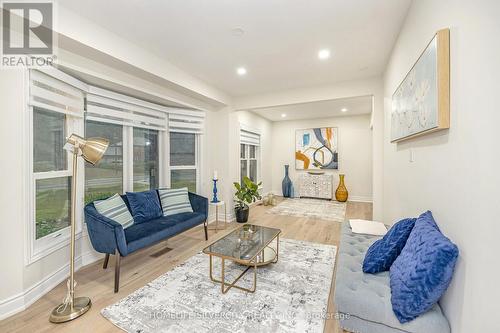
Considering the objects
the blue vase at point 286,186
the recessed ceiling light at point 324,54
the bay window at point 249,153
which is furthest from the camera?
the blue vase at point 286,186

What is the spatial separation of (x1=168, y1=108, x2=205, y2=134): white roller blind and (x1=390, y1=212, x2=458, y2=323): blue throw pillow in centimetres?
368

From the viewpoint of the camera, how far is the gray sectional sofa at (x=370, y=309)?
1.20 metres

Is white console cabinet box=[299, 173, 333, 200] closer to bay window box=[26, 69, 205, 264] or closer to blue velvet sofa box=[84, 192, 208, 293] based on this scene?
bay window box=[26, 69, 205, 264]

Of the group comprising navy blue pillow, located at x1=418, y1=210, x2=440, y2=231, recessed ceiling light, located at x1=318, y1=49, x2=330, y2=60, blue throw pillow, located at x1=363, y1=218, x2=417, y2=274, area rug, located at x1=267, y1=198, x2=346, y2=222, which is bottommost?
area rug, located at x1=267, y1=198, x2=346, y2=222

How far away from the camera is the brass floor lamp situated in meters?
1.81

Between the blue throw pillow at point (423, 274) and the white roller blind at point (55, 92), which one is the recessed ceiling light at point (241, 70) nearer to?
the white roller blind at point (55, 92)

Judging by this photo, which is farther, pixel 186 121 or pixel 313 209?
pixel 313 209

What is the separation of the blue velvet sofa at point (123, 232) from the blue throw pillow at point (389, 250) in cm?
218

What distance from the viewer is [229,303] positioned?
1.96 meters

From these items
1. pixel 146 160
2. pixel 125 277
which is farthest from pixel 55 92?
pixel 125 277

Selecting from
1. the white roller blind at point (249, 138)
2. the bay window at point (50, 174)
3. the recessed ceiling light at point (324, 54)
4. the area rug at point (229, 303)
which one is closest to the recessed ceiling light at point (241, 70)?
the recessed ceiling light at point (324, 54)

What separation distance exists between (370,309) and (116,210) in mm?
2698

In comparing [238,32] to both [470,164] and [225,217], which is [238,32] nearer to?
[470,164]

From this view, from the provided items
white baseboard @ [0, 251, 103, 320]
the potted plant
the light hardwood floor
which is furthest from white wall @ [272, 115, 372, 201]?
white baseboard @ [0, 251, 103, 320]
